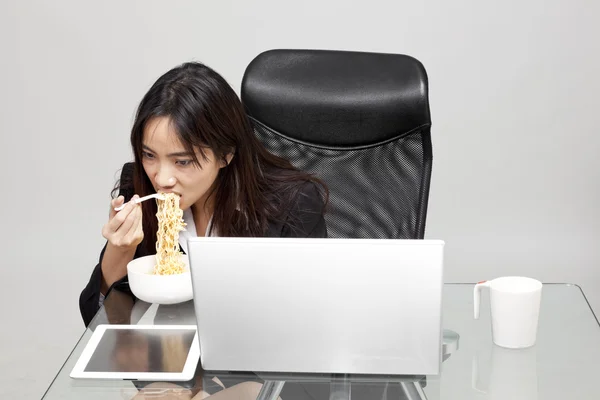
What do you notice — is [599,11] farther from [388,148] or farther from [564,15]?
[388,148]

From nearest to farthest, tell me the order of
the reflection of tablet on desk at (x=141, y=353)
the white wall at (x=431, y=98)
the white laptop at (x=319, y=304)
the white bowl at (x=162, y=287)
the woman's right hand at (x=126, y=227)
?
1. the white laptop at (x=319, y=304)
2. the reflection of tablet on desk at (x=141, y=353)
3. the white bowl at (x=162, y=287)
4. the woman's right hand at (x=126, y=227)
5. the white wall at (x=431, y=98)

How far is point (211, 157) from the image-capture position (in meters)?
2.11

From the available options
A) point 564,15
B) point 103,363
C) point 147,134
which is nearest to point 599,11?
point 564,15

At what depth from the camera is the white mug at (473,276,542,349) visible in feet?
5.17

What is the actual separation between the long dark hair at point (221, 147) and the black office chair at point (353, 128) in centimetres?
15

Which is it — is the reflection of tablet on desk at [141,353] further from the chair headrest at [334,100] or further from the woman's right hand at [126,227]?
the chair headrest at [334,100]

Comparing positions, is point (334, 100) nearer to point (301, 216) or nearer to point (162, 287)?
point (301, 216)

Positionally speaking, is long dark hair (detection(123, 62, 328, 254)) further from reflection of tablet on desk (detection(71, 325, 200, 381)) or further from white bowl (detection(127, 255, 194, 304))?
reflection of tablet on desk (detection(71, 325, 200, 381))

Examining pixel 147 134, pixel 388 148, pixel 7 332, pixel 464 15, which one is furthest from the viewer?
pixel 464 15

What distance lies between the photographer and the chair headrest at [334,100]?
2.40 m

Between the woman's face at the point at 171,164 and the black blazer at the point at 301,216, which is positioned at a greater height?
the woman's face at the point at 171,164

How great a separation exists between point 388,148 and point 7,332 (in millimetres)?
1905

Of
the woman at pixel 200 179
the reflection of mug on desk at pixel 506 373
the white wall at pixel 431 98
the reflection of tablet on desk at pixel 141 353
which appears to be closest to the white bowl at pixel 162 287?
the reflection of tablet on desk at pixel 141 353

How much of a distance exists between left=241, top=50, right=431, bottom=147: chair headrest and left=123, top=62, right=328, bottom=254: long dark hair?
152 millimetres
